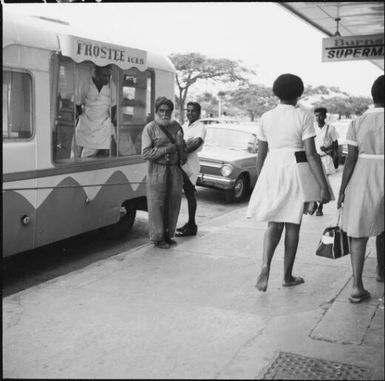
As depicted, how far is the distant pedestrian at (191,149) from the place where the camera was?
663 cm

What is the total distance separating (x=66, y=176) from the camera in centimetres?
581

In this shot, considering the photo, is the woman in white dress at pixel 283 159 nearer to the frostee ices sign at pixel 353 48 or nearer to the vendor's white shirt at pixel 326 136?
the frostee ices sign at pixel 353 48

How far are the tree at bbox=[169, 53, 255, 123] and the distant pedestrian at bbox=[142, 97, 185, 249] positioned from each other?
0.44 m

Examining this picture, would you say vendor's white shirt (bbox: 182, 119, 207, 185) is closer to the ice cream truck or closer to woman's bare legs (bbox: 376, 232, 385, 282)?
the ice cream truck

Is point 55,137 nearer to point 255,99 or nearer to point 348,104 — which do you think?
point 255,99

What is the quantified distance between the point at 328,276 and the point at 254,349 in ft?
5.63

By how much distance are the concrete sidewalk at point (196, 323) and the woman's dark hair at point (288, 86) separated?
155 centimetres

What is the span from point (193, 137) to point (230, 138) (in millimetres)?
2493

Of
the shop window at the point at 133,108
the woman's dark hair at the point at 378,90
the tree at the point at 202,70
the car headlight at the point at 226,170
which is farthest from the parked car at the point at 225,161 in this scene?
the woman's dark hair at the point at 378,90

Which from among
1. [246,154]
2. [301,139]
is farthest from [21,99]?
[246,154]

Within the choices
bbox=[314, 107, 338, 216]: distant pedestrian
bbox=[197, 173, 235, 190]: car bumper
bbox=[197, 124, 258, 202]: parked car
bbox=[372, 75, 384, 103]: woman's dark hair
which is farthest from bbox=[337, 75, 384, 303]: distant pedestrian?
bbox=[197, 173, 235, 190]: car bumper

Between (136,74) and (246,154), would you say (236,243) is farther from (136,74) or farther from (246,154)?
(246,154)

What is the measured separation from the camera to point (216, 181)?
9789mm

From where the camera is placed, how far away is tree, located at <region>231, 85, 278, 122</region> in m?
Result: 4.28
